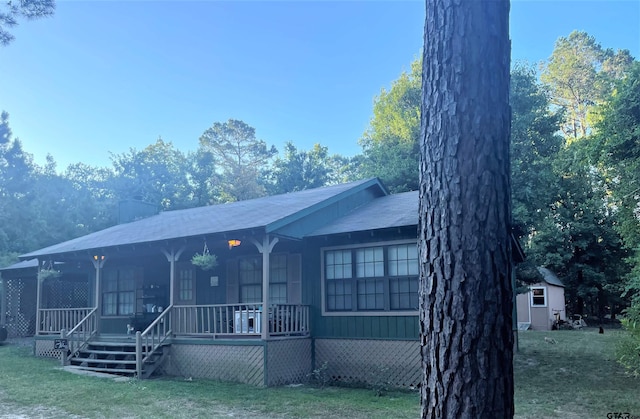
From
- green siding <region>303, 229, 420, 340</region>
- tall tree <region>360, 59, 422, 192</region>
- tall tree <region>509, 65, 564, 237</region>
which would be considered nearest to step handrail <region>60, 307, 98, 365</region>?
green siding <region>303, 229, 420, 340</region>

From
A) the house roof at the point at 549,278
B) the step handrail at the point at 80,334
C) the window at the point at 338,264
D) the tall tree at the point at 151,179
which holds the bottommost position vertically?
the step handrail at the point at 80,334

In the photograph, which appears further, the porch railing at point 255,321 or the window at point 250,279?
the window at point 250,279

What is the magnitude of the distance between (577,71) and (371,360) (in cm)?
3204

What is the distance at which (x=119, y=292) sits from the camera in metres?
16.0

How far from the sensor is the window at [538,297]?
78.4ft

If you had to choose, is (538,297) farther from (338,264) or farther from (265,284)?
(265,284)

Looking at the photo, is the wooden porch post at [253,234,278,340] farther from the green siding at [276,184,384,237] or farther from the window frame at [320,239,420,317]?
the window frame at [320,239,420,317]

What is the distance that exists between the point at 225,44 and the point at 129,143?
11812 mm

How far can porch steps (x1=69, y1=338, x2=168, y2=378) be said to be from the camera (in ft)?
37.8

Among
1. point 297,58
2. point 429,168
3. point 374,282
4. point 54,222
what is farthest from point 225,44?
point 429,168

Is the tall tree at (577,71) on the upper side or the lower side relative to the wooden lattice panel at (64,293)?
upper

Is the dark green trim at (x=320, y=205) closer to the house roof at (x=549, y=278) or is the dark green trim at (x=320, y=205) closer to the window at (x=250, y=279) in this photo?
the window at (x=250, y=279)

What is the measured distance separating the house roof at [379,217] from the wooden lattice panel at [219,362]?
2810 mm

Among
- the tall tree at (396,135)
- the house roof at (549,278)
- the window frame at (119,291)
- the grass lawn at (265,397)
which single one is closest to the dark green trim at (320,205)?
the grass lawn at (265,397)
